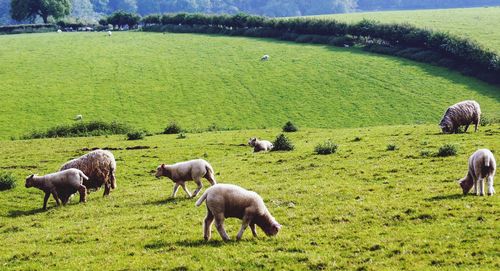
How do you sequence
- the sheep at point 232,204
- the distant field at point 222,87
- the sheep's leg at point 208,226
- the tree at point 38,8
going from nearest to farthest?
the sheep at point 232,204 < the sheep's leg at point 208,226 < the distant field at point 222,87 < the tree at point 38,8

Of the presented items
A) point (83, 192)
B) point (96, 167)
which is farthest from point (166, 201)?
point (96, 167)

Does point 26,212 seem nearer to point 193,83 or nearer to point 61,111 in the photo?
point 61,111

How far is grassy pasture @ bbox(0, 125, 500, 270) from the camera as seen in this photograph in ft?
52.1

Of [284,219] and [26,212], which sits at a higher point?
[284,219]

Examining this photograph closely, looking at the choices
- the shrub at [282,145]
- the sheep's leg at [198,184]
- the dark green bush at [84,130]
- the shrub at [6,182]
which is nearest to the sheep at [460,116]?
the shrub at [282,145]

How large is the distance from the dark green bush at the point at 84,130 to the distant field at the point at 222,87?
512 cm

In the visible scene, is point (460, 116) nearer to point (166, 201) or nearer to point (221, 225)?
point (166, 201)

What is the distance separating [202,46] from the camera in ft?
384

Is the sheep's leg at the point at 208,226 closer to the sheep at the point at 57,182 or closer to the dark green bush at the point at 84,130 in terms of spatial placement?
the sheep at the point at 57,182

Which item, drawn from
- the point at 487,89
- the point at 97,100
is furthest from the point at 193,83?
the point at 487,89

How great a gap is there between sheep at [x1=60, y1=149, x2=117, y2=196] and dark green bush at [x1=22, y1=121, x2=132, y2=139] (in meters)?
30.6

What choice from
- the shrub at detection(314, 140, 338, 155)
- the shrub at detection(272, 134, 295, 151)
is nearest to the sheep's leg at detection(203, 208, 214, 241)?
the shrub at detection(314, 140, 338, 155)

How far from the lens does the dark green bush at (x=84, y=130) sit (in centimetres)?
6012

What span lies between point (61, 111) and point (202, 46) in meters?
49.0
